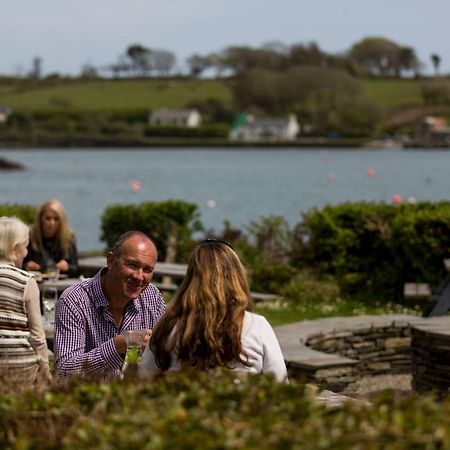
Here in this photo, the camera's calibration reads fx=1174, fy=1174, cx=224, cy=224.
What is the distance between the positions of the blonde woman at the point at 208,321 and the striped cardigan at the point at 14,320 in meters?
1.31

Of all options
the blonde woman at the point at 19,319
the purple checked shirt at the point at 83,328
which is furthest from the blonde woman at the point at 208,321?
the blonde woman at the point at 19,319

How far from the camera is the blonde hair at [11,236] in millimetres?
5867

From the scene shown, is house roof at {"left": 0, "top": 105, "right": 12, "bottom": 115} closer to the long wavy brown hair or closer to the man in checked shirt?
the man in checked shirt

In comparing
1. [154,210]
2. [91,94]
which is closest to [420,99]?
[91,94]

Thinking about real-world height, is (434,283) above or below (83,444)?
below

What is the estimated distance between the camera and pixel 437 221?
550 inches

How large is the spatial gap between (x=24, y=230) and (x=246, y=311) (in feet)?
5.59

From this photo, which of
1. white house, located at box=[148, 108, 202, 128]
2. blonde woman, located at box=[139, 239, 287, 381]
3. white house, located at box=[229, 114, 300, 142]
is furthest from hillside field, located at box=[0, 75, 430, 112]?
blonde woman, located at box=[139, 239, 287, 381]

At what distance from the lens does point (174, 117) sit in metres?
172

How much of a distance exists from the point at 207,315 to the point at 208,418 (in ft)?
4.56

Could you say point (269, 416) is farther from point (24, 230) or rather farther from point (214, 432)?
point (24, 230)

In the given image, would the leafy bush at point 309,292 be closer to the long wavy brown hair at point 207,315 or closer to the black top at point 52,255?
the black top at point 52,255

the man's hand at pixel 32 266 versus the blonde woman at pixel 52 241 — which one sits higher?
the blonde woman at pixel 52 241

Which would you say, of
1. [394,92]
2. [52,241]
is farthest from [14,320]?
[394,92]
